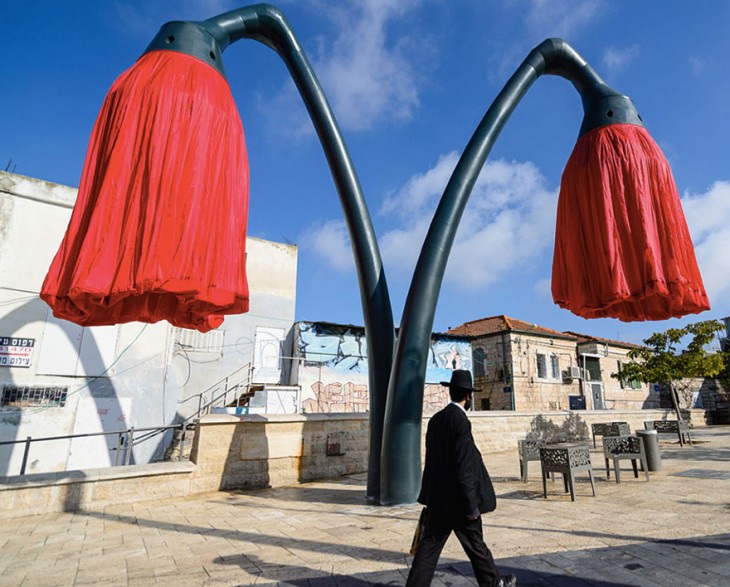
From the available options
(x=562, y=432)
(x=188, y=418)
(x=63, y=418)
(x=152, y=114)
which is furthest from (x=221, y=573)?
(x=188, y=418)

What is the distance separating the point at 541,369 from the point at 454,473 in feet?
99.5

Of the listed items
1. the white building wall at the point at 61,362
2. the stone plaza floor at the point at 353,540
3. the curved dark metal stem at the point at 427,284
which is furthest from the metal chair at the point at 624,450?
the white building wall at the point at 61,362

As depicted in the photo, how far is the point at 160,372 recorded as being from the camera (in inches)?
710

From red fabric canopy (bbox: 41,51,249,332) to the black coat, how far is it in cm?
171

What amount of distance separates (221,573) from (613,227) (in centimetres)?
443

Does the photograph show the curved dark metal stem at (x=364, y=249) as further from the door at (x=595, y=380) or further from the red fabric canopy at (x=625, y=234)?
the door at (x=595, y=380)

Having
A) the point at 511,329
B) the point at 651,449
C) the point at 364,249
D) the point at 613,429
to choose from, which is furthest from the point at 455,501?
the point at 511,329

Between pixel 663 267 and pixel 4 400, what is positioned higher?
pixel 663 267

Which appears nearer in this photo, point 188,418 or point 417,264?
point 417,264

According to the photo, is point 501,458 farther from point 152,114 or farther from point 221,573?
point 152,114

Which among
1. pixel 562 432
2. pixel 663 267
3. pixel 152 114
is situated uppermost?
pixel 152 114

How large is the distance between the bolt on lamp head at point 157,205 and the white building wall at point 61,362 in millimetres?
15596

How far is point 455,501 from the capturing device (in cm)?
295

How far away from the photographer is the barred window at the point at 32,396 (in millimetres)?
14656
